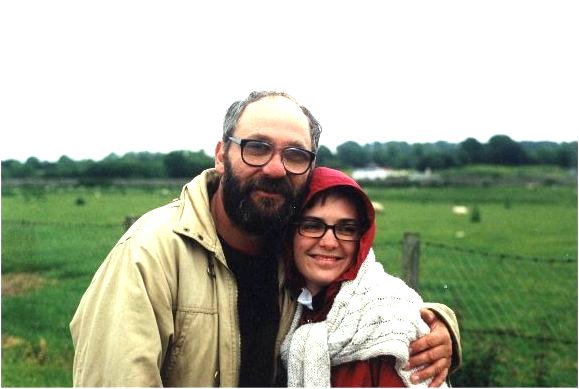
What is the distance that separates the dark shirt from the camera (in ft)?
9.22

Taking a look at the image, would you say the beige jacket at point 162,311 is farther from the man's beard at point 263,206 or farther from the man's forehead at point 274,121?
the man's forehead at point 274,121

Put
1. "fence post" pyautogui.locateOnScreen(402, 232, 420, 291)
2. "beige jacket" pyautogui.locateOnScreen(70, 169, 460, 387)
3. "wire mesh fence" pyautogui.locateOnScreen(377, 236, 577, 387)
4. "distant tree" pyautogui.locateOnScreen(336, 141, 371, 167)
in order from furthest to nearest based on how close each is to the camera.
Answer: "distant tree" pyautogui.locateOnScreen(336, 141, 371, 167) < "wire mesh fence" pyautogui.locateOnScreen(377, 236, 577, 387) < "fence post" pyautogui.locateOnScreen(402, 232, 420, 291) < "beige jacket" pyautogui.locateOnScreen(70, 169, 460, 387)

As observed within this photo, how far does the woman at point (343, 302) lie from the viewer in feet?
8.68

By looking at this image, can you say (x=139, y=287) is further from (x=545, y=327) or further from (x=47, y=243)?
(x=47, y=243)

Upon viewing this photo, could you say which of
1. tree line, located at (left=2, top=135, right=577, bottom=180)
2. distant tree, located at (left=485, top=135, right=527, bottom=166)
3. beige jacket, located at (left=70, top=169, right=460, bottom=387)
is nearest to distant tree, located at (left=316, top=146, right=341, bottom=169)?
beige jacket, located at (left=70, top=169, right=460, bottom=387)

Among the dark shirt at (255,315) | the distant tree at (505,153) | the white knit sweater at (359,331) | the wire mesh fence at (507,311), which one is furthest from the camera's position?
the distant tree at (505,153)

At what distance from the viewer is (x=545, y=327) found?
9.90m

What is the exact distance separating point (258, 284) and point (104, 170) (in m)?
→ 65.2

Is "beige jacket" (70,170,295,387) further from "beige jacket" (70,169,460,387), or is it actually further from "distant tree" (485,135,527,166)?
"distant tree" (485,135,527,166)

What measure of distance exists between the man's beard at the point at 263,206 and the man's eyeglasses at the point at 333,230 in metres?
0.09

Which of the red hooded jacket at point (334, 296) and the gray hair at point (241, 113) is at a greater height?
the gray hair at point (241, 113)

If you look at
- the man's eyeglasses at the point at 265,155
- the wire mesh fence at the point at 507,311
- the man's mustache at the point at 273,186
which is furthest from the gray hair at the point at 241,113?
the wire mesh fence at the point at 507,311

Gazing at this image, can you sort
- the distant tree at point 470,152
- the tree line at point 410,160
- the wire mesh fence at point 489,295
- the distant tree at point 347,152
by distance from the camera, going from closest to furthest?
1. the wire mesh fence at point 489,295
2. the distant tree at point 347,152
3. the tree line at point 410,160
4. the distant tree at point 470,152

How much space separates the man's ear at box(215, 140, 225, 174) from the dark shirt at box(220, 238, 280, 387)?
14.0 inches
